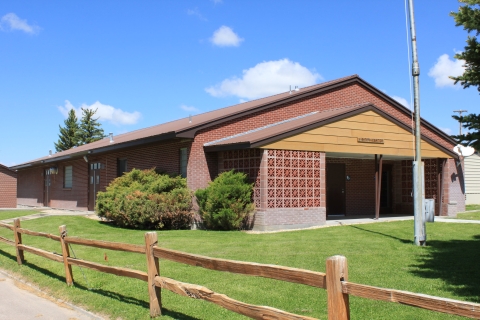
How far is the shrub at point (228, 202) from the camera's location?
15.9m

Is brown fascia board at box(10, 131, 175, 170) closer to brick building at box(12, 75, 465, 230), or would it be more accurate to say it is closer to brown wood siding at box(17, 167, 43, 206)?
brick building at box(12, 75, 465, 230)

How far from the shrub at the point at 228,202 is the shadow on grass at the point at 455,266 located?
229 inches

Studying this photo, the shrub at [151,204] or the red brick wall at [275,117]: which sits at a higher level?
the red brick wall at [275,117]

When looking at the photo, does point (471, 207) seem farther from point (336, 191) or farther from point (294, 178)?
point (294, 178)

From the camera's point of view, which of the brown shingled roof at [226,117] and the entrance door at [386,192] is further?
the entrance door at [386,192]

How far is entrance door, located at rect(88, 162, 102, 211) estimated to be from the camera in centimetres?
2615

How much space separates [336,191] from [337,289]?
1834 cm

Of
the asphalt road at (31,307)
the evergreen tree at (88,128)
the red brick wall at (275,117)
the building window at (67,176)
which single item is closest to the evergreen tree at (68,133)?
the evergreen tree at (88,128)

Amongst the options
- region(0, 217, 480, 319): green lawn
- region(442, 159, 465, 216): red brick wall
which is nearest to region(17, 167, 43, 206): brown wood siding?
region(0, 217, 480, 319): green lawn

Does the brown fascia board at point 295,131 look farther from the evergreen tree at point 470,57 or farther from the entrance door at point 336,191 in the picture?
the evergreen tree at point 470,57

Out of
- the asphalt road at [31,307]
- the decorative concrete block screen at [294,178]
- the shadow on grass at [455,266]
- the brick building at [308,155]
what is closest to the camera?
the asphalt road at [31,307]

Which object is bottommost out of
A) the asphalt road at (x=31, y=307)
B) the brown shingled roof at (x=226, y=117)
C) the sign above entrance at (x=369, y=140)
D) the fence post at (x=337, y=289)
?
the asphalt road at (x=31, y=307)

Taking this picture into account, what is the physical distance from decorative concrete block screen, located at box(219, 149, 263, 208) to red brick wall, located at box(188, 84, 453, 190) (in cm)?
62

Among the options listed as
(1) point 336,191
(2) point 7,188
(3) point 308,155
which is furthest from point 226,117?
(2) point 7,188
